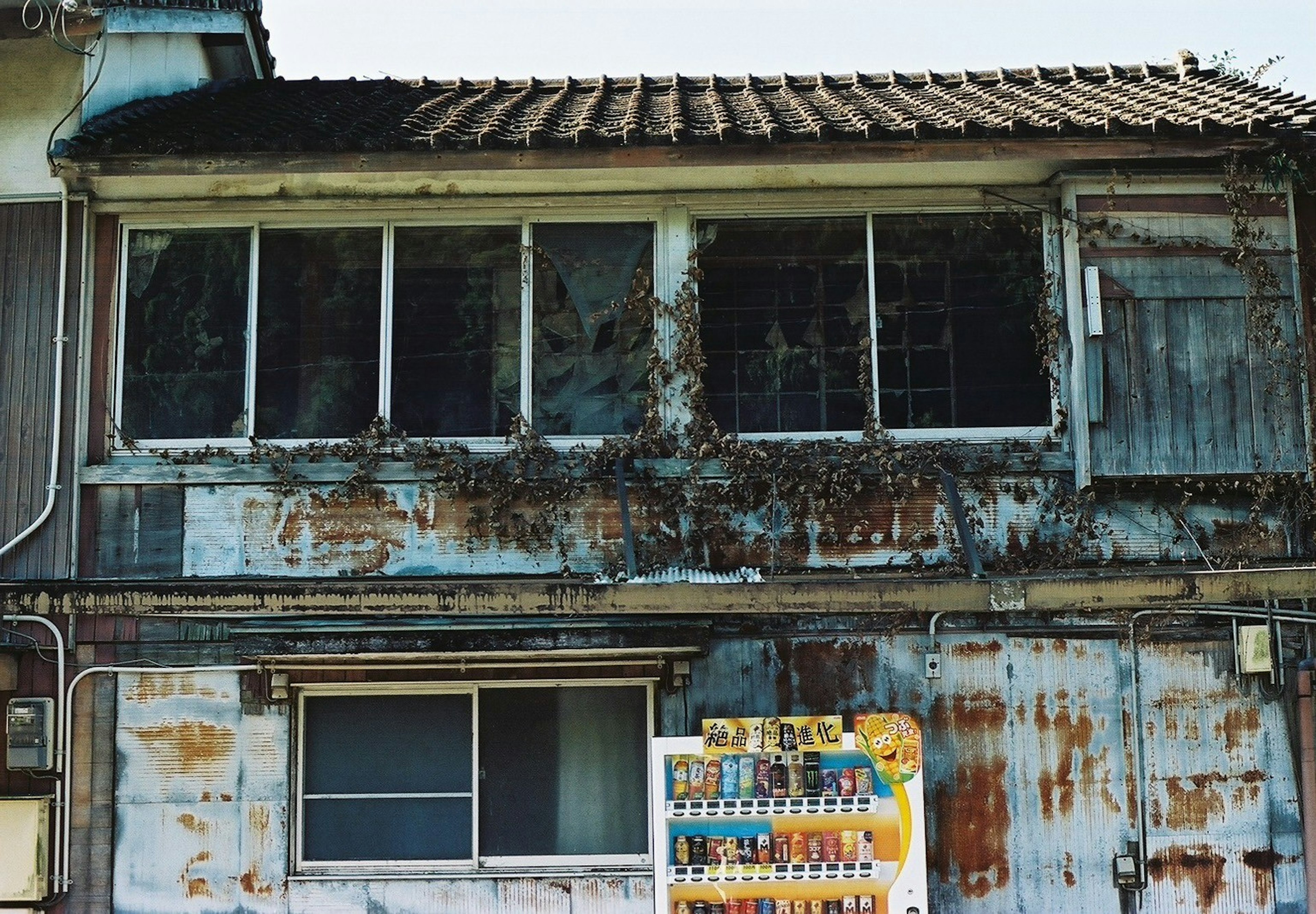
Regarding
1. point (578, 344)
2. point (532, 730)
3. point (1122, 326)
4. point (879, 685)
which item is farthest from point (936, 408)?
point (532, 730)

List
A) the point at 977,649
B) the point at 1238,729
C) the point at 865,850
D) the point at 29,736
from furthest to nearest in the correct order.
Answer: the point at 977,649 < the point at 1238,729 < the point at 29,736 < the point at 865,850

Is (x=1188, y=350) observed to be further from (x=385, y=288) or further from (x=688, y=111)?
(x=385, y=288)

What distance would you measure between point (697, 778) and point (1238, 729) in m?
3.78

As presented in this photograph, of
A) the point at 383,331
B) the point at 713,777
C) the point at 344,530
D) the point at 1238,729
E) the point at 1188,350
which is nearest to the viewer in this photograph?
the point at 713,777

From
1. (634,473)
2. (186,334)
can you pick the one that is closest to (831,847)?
(634,473)

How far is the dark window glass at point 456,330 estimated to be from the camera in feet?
32.0

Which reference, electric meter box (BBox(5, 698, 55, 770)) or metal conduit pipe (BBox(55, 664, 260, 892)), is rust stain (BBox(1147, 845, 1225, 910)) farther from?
electric meter box (BBox(5, 698, 55, 770))

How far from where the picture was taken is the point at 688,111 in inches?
410

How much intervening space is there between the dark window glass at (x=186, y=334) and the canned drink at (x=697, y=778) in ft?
13.1

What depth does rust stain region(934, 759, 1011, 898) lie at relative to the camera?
9.02 meters

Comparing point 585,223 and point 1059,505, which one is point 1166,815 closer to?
point 1059,505

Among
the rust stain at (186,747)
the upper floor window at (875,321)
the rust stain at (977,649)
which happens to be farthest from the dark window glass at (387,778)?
the rust stain at (977,649)

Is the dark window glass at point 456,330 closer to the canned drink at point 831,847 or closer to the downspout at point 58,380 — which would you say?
the downspout at point 58,380

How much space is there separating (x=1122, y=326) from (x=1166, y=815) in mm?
3336
